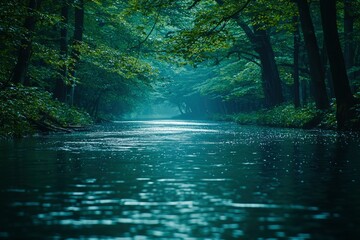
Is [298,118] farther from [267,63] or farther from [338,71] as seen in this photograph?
[267,63]

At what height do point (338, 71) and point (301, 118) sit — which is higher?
point (338, 71)

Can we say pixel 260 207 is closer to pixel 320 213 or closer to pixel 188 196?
pixel 320 213

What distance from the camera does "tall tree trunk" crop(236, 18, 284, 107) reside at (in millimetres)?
34375

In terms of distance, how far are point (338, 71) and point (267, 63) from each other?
1561 centimetres

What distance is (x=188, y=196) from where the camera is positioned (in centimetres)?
538

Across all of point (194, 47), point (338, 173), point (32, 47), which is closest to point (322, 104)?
point (194, 47)

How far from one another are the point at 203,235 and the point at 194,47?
1991 cm

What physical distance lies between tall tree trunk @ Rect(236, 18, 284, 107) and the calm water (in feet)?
84.4

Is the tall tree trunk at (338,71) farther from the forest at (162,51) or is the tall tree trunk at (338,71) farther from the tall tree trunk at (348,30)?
the tall tree trunk at (348,30)

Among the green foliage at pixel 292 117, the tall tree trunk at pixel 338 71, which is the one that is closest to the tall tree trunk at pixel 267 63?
the green foliage at pixel 292 117

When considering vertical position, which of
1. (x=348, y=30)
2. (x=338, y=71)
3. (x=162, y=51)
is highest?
(x=348, y=30)

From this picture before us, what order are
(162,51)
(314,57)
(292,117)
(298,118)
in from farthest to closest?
(292,117), (298,118), (314,57), (162,51)

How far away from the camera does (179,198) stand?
17.2 feet

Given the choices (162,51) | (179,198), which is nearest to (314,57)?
(162,51)
